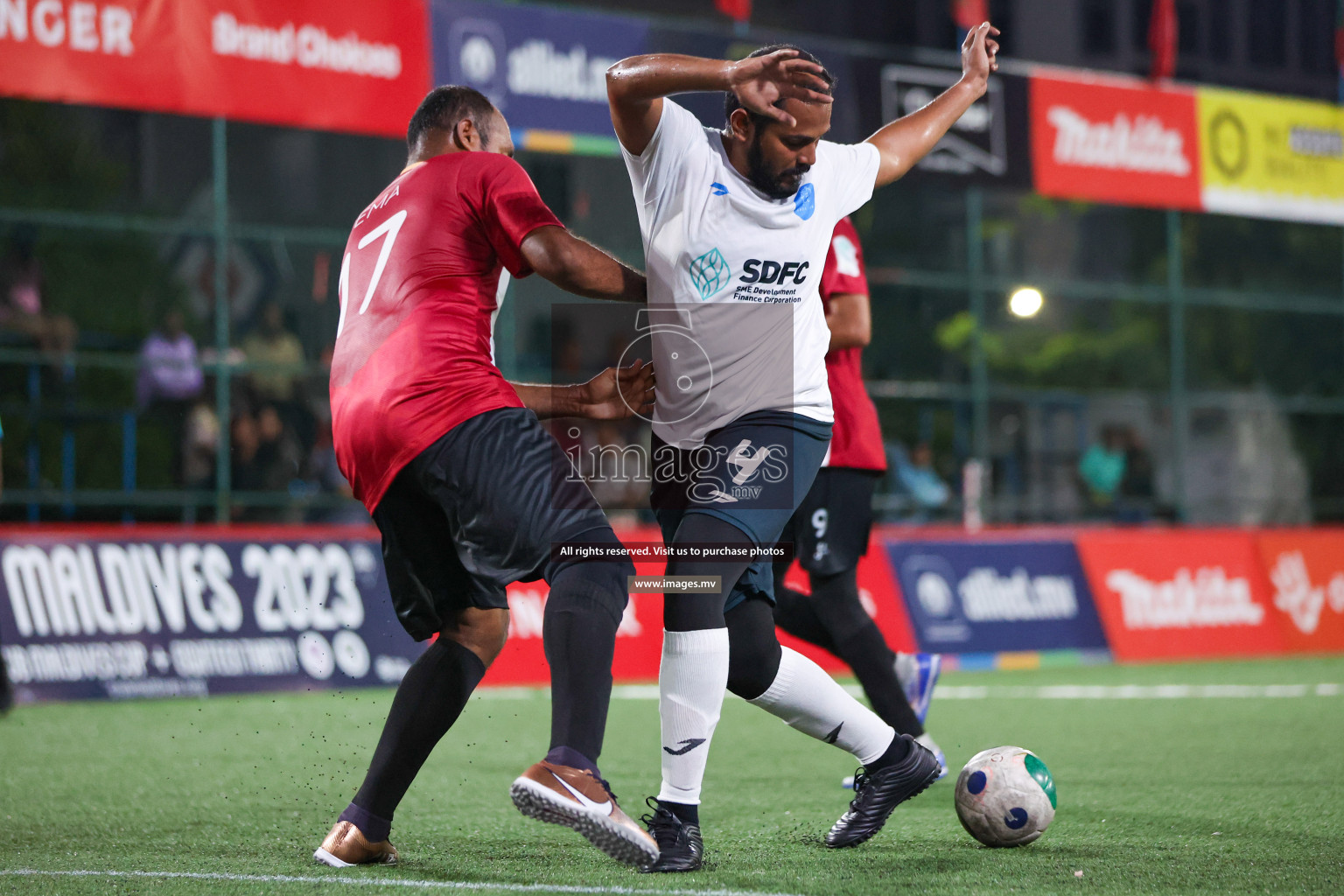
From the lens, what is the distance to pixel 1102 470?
1739cm

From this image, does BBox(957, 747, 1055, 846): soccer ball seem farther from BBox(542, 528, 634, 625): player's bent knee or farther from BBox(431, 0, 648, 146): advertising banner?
BBox(431, 0, 648, 146): advertising banner

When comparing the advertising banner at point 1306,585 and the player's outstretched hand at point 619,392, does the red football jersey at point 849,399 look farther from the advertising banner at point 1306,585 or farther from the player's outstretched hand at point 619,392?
the advertising banner at point 1306,585

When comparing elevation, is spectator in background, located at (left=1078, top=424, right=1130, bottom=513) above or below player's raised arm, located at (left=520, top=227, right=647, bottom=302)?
below

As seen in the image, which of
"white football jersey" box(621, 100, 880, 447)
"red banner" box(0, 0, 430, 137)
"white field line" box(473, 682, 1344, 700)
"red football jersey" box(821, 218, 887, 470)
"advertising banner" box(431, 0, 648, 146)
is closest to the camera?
"white football jersey" box(621, 100, 880, 447)

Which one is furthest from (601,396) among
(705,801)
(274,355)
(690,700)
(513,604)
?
(274,355)

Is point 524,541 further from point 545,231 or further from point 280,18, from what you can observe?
point 280,18

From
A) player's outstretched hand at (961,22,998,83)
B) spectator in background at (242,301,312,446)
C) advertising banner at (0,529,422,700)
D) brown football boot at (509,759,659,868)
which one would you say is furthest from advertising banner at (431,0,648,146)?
brown football boot at (509,759,659,868)

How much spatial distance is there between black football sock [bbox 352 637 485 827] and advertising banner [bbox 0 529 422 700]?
18.5 feet

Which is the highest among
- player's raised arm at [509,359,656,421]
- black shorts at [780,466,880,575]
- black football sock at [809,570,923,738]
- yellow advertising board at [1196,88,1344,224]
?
yellow advertising board at [1196,88,1344,224]

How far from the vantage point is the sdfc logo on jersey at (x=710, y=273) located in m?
4.08

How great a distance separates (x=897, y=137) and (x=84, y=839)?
3.07 metres

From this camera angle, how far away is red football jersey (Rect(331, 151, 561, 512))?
12.4ft

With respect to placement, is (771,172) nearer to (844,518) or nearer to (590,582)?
(590,582)

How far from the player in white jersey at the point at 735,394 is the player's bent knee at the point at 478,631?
0.45 metres
